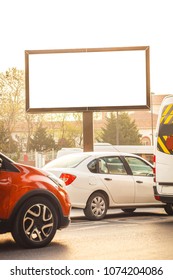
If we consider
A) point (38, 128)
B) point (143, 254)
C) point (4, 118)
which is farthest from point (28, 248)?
point (38, 128)

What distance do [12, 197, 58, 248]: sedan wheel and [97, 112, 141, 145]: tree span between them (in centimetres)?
8132

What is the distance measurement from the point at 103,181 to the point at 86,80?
3.63m

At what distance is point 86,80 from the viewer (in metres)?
16.5

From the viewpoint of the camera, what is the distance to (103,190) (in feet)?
44.7

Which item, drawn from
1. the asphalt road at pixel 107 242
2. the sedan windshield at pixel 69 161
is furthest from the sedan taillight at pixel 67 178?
the asphalt road at pixel 107 242

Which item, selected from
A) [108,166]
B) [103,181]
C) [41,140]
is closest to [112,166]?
[108,166]

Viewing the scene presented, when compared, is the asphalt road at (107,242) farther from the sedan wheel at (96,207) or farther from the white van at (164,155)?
the white van at (164,155)

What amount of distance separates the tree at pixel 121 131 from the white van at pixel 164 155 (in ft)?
254

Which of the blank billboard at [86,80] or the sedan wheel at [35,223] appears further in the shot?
the blank billboard at [86,80]

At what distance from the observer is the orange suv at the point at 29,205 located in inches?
343

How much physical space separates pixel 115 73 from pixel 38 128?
62.3 meters

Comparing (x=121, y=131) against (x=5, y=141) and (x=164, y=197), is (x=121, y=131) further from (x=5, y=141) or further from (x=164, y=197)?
(x=164, y=197)

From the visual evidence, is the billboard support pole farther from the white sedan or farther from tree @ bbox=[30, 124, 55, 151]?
tree @ bbox=[30, 124, 55, 151]

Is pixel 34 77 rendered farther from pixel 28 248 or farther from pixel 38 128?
pixel 38 128
